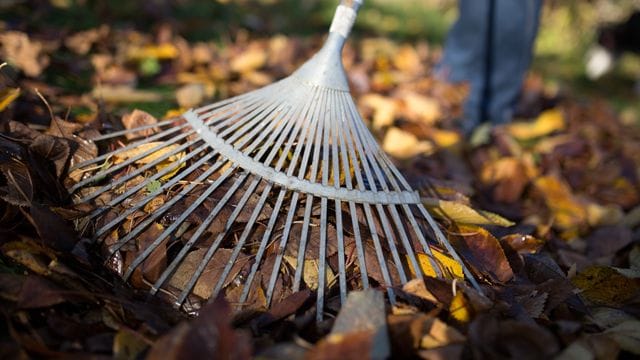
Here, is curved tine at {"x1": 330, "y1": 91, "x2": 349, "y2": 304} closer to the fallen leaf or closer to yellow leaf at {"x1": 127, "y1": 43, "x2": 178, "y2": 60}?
the fallen leaf

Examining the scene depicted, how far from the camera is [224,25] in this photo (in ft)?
12.1

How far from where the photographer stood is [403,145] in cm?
230

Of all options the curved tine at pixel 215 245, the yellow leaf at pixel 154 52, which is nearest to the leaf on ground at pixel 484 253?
the curved tine at pixel 215 245

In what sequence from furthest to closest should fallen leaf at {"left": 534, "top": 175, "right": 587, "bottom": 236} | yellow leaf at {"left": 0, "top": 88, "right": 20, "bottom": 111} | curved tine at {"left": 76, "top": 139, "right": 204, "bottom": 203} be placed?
fallen leaf at {"left": 534, "top": 175, "right": 587, "bottom": 236} < yellow leaf at {"left": 0, "top": 88, "right": 20, "bottom": 111} < curved tine at {"left": 76, "top": 139, "right": 204, "bottom": 203}

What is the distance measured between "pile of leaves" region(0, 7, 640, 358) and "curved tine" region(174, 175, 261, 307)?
46mm

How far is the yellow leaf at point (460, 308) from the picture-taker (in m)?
1.13

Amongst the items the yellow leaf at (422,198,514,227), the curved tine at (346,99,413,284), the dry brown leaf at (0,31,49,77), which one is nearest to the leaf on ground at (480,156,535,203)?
the yellow leaf at (422,198,514,227)

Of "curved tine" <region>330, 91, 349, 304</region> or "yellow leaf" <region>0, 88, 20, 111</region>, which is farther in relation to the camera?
"yellow leaf" <region>0, 88, 20, 111</region>

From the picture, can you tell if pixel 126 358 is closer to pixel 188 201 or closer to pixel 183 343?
pixel 183 343

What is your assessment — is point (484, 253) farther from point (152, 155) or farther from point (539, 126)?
point (539, 126)

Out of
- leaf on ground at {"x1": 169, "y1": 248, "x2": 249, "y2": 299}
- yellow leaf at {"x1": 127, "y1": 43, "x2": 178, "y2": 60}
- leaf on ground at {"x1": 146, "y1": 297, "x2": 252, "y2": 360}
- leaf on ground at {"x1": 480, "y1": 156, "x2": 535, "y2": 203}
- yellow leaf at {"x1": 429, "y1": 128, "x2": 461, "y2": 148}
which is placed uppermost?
yellow leaf at {"x1": 127, "y1": 43, "x2": 178, "y2": 60}

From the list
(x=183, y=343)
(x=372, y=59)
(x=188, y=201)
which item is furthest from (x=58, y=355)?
(x=372, y=59)

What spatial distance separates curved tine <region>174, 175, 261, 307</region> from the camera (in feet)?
4.00

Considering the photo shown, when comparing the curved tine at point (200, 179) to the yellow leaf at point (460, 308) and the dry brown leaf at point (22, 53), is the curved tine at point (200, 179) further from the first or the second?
the dry brown leaf at point (22, 53)
